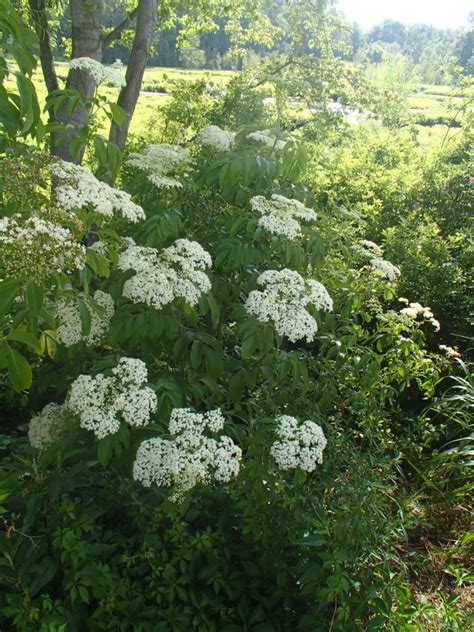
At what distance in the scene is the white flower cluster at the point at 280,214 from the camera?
2.62 m

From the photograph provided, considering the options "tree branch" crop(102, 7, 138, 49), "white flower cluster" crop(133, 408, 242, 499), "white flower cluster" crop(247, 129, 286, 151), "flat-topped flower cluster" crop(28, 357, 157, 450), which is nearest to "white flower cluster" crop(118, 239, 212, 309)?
"flat-topped flower cluster" crop(28, 357, 157, 450)

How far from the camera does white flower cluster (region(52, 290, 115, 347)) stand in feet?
7.69

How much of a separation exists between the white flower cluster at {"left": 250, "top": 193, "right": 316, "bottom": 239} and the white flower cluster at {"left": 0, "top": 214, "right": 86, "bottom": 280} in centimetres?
97

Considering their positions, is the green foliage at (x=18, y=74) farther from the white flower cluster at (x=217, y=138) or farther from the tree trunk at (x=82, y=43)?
the tree trunk at (x=82, y=43)

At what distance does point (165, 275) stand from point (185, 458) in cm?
77

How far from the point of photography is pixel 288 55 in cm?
668

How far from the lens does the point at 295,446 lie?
2115 mm

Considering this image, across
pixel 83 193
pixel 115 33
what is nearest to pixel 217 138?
pixel 83 193

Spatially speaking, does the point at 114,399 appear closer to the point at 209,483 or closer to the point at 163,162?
the point at 209,483

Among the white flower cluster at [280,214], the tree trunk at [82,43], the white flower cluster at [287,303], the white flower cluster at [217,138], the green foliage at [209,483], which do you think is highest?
the tree trunk at [82,43]

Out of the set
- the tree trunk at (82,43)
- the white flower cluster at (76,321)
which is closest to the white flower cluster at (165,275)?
the white flower cluster at (76,321)

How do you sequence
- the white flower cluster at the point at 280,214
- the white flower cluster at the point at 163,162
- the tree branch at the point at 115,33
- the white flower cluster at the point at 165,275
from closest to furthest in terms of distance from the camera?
the white flower cluster at the point at 165,275
the white flower cluster at the point at 280,214
the white flower cluster at the point at 163,162
the tree branch at the point at 115,33

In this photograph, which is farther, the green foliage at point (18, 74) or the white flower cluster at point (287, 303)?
the white flower cluster at point (287, 303)

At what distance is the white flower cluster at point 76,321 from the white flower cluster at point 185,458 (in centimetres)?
56
